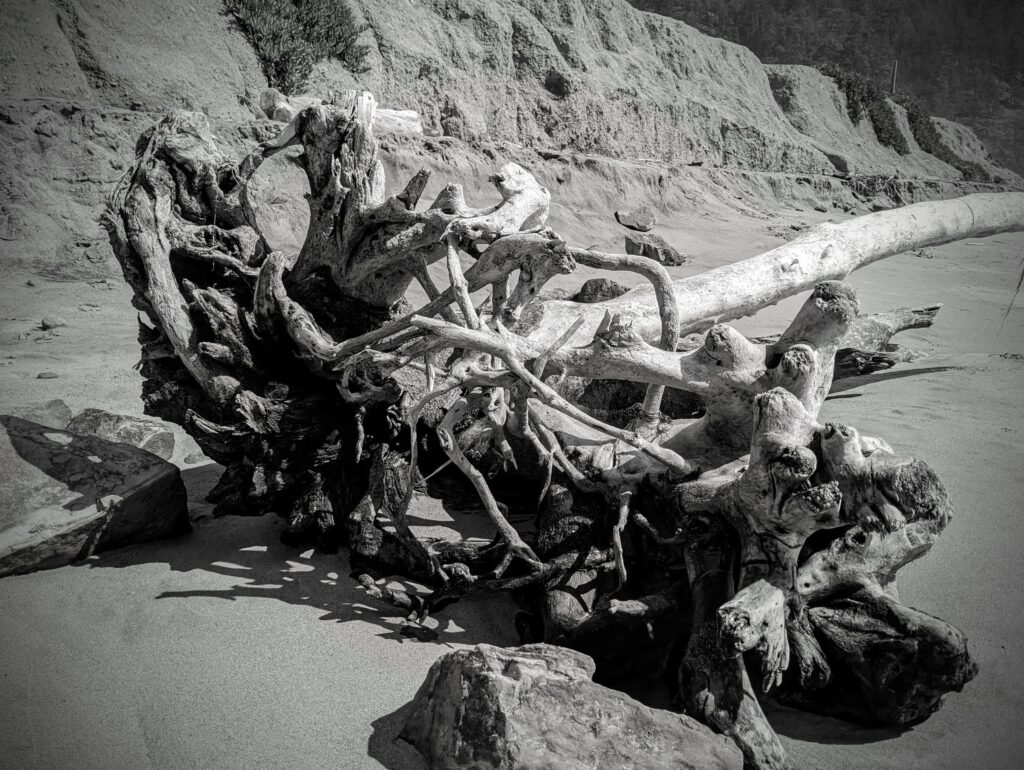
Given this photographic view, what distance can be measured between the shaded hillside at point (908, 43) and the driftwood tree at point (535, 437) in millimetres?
31268

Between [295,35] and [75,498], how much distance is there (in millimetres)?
9777

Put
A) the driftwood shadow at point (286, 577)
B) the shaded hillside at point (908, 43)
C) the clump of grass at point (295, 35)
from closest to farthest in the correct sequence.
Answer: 1. the driftwood shadow at point (286, 577)
2. the clump of grass at point (295, 35)
3. the shaded hillside at point (908, 43)

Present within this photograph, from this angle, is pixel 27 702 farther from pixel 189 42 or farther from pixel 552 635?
pixel 189 42

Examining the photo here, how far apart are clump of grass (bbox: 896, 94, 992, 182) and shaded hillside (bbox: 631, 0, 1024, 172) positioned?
5301mm

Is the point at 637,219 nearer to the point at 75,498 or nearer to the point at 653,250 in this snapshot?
the point at 653,250

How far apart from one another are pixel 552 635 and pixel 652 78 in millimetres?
16564

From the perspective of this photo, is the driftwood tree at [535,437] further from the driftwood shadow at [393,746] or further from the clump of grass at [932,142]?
the clump of grass at [932,142]

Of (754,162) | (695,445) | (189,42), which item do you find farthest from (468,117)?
(695,445)

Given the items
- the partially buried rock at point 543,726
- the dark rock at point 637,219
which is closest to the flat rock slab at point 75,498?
the partially buried rock at point 543,726

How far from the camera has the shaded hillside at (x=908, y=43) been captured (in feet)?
91.2

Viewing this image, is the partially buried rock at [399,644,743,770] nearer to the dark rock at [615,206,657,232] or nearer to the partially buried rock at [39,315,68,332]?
the partially buried rock at [39,315,68,332]

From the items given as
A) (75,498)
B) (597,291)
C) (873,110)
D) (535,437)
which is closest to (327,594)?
(535,437)

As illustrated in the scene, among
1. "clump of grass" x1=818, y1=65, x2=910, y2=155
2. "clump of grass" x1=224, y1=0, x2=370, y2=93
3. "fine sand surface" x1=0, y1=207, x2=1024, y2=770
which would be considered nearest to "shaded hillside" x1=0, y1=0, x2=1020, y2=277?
"clump of grass" x1=224, y1=0, x2=370, y2=93

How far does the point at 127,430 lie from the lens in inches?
152
